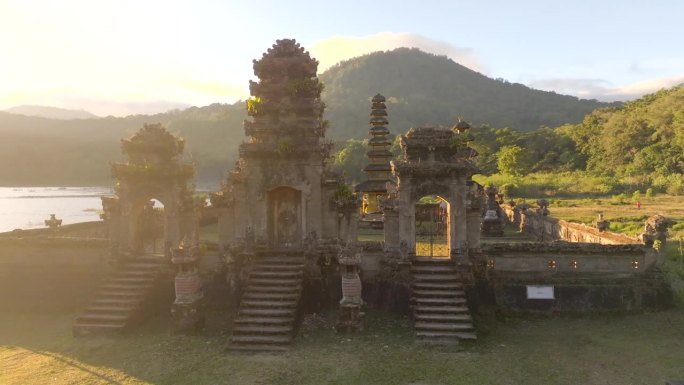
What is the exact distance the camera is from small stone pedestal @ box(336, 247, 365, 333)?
14508mm

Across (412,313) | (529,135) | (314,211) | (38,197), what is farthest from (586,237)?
(38,197)

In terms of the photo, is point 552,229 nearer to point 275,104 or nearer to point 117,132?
point 275,104

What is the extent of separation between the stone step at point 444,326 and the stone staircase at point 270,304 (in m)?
3.83

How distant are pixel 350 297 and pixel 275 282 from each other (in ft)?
8.68

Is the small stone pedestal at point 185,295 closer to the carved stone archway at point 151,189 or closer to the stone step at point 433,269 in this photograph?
the carved stone archway at point 151,189

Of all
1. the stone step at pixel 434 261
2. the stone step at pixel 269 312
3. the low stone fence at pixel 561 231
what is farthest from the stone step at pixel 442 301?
the low stone fence at pixel 561 231

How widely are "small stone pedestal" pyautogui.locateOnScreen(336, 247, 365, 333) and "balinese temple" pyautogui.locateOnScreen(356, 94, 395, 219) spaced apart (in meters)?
14.4

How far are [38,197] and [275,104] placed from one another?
95.8m

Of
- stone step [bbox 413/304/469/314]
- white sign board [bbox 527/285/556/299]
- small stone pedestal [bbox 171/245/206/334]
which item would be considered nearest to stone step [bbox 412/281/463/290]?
stone step [bbox 413/304/469/314]

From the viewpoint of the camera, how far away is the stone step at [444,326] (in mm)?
13812

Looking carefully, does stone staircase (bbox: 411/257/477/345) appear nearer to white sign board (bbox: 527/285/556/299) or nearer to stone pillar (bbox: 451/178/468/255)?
stone pillar (bbox: 451/178/468/255)

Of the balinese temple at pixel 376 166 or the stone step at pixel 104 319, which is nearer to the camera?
the stone step at pixel 104 319

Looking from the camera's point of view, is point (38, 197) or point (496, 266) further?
point (38, 197)

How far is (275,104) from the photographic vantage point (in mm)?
17141
